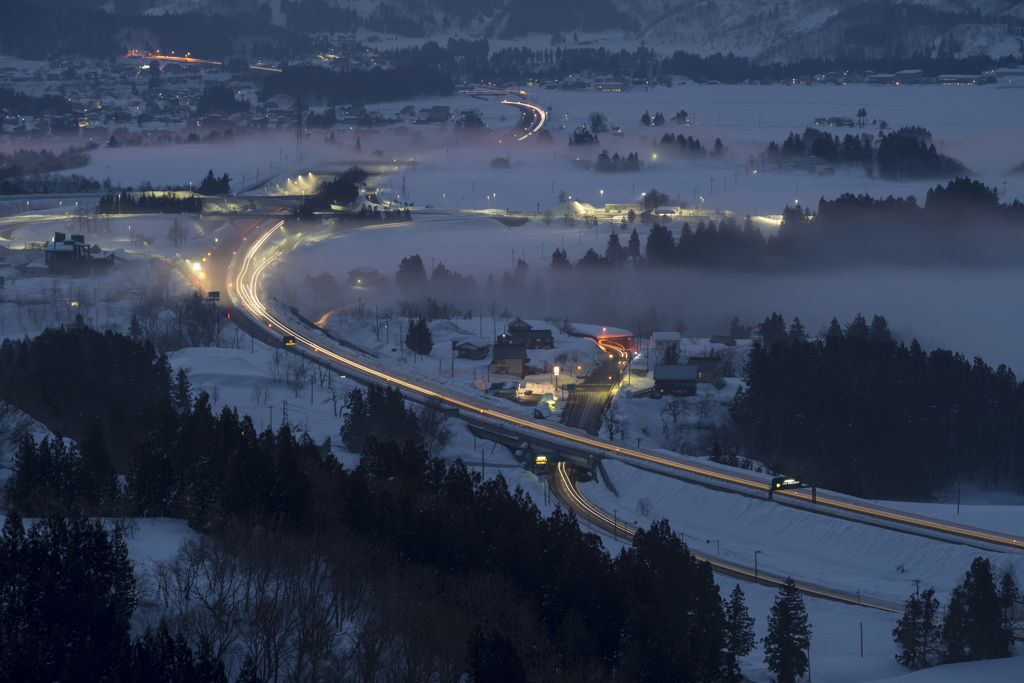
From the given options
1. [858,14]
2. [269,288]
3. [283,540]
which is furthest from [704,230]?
[858,14]

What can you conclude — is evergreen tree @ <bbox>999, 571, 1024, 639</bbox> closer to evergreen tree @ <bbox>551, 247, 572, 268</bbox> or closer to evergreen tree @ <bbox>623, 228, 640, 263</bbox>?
evergreen tree @ <bbox>551, 247, 572, 268</bbox>

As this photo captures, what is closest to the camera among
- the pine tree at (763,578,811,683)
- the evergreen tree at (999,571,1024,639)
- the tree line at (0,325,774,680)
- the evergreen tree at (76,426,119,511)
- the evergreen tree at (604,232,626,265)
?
the tree line at (0,325,774,680)

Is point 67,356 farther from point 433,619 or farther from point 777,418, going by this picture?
point 433,619

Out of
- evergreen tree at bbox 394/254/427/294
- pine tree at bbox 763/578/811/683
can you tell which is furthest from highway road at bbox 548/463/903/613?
evergreen tree at bbox 394/254/427/294

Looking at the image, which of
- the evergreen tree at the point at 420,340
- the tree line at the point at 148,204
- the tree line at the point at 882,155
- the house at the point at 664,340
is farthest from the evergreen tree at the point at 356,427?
the tree line at the point at 882,155

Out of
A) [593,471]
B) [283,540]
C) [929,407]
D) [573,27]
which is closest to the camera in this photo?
[283,540]

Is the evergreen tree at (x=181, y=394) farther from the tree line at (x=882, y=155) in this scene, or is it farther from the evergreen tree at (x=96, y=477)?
the tree line at (x=882, y=155)
